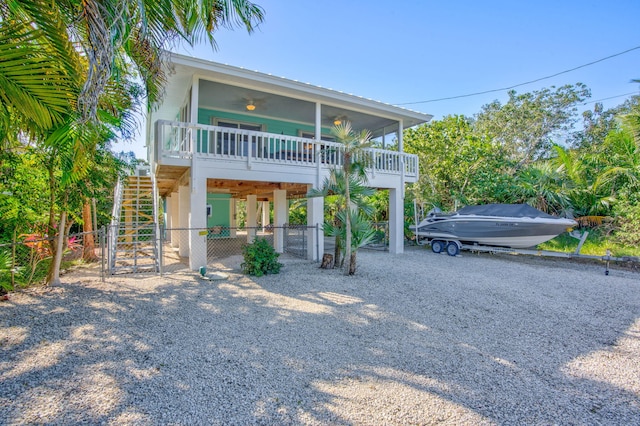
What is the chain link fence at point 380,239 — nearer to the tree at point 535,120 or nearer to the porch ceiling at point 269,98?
the porch ceiling at point 269,98

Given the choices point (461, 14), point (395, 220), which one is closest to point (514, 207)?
point (395, 220)

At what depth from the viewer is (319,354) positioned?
371cm

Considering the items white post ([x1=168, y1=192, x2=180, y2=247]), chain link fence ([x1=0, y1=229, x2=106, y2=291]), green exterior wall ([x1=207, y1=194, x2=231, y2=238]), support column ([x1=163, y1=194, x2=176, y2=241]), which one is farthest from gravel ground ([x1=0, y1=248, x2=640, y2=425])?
support column ([x1=163, y1=194, x2=176, y2=241])

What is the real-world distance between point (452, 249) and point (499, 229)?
1.82 metres

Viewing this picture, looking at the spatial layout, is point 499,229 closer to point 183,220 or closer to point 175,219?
point 183,220

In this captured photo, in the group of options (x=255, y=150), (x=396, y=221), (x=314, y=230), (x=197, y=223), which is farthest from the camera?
(x=396, y=221)

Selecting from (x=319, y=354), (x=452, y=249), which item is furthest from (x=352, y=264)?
(x=452, y=249)

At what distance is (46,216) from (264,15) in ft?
22.5

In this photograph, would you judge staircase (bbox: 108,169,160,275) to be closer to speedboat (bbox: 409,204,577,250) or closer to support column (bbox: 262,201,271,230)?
support column (bbox: 262,201,271,230)

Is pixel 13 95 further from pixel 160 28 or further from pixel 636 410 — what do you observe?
pixel 636 410

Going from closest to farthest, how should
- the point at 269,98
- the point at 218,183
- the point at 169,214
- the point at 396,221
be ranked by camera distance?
the point at 269,98 → the point at 218,183 → the point at 396,221 → the point at 169,214

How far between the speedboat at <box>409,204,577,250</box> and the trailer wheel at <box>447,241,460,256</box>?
40mm

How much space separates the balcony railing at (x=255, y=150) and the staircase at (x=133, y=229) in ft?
6.36

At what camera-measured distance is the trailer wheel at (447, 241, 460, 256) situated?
11.8 m
